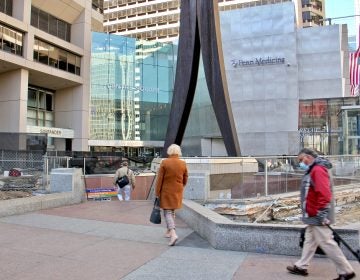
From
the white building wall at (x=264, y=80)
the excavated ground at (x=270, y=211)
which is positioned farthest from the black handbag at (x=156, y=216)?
the white building wall at (x=264, y=80)

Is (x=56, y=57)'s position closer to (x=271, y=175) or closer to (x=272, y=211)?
(x=271, y=175)

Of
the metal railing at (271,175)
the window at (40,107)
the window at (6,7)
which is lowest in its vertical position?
the metal railing at (271,175)

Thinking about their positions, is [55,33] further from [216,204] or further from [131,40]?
[216,204]

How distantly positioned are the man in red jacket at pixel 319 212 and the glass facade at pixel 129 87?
153ft

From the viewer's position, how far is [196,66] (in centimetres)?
1838

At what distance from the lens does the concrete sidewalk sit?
18.3ft

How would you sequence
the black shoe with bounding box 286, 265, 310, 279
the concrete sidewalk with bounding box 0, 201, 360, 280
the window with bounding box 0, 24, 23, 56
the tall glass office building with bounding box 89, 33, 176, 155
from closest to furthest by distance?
the black shoe with bounding box 286, 265, 310, 279 < the concrete sidewalk with bounding box 0, 201, 360, 280 < the window with bounding box 0, 24, 23, 56 < the tall glass office building with bounding box 89, 33, 176, 155

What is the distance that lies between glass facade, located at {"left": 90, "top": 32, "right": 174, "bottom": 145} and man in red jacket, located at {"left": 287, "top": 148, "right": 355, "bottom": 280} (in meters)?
46.7

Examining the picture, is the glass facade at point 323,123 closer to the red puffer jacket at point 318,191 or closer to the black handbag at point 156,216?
the black handbag at point 156,216

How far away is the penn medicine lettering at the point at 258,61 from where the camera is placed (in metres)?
44.8

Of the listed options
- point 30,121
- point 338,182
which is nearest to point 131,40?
point 30,121

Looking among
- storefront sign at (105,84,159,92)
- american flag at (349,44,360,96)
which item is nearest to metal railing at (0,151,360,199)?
american flag at (349,44,360,96)

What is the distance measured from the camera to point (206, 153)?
Result: 49.3 m

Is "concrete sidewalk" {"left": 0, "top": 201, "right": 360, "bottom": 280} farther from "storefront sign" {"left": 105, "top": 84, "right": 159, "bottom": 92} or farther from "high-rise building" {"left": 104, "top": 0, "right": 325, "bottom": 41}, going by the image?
"high-rise building" {"left": 104, "top": 0, "right": 325, "bottom": 41}
